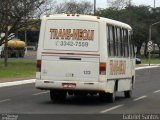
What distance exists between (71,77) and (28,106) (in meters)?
1.87

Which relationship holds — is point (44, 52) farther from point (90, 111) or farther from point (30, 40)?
point (30, 40)

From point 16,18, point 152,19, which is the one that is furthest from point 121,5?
point 16,18

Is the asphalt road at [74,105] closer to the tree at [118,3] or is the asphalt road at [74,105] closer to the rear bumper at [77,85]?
the rear bumper at [77,85]

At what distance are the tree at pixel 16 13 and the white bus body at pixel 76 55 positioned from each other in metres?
30.5

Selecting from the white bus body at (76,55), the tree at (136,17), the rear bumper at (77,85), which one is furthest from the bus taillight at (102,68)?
the tree at (136,17)

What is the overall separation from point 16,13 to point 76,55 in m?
32.5

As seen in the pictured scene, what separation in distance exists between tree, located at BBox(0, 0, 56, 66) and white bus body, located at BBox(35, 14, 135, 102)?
100ft

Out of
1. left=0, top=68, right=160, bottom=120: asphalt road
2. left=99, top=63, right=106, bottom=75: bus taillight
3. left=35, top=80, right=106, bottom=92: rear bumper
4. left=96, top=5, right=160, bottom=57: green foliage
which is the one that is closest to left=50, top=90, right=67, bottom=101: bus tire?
left=0, top=68, right=160, bottom=120: asphalt road

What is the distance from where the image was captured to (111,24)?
21.0 meters

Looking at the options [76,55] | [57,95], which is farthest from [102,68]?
[57,95]

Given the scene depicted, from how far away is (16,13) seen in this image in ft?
171

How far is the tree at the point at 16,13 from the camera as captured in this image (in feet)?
168

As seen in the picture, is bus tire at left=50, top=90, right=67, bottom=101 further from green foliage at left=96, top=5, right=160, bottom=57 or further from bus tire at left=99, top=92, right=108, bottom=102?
green foliage at left=96, top=5, right=160, bottom=57

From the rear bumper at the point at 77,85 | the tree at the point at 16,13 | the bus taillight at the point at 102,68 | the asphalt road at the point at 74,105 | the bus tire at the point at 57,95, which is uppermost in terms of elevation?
the tree at the point at 16,13
